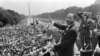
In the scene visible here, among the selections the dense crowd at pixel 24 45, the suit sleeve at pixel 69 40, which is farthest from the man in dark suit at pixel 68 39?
the dense crowd at pixel 24 45

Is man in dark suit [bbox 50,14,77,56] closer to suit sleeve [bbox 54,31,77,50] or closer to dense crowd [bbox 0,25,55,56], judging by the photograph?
suit sleeve [bbox 54,31,77,50]

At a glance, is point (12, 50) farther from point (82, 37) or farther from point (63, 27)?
point (63, 27)

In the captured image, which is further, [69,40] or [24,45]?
[24,45]

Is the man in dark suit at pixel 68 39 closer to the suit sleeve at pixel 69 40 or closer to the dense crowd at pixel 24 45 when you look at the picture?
the suit sleeve at pixel 69 40

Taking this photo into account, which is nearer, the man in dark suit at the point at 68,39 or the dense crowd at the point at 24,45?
the man in dark suit at the point at 68,39

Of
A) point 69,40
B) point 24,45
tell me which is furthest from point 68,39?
point 24,45

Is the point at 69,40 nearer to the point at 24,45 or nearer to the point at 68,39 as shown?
the point at 68,39

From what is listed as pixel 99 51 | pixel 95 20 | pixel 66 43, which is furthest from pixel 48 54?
pixel 95 20

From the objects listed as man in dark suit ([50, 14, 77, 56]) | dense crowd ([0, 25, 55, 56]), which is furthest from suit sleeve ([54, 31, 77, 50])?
dense crowd ([0, 25, 55, 56])

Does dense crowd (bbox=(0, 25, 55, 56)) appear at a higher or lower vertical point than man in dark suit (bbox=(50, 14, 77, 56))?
lower

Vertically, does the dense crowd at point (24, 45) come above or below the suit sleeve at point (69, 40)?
below

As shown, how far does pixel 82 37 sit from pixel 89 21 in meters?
1.06

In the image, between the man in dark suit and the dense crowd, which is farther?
the dense crowd

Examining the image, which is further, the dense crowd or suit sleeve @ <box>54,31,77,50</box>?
the dense crowd
